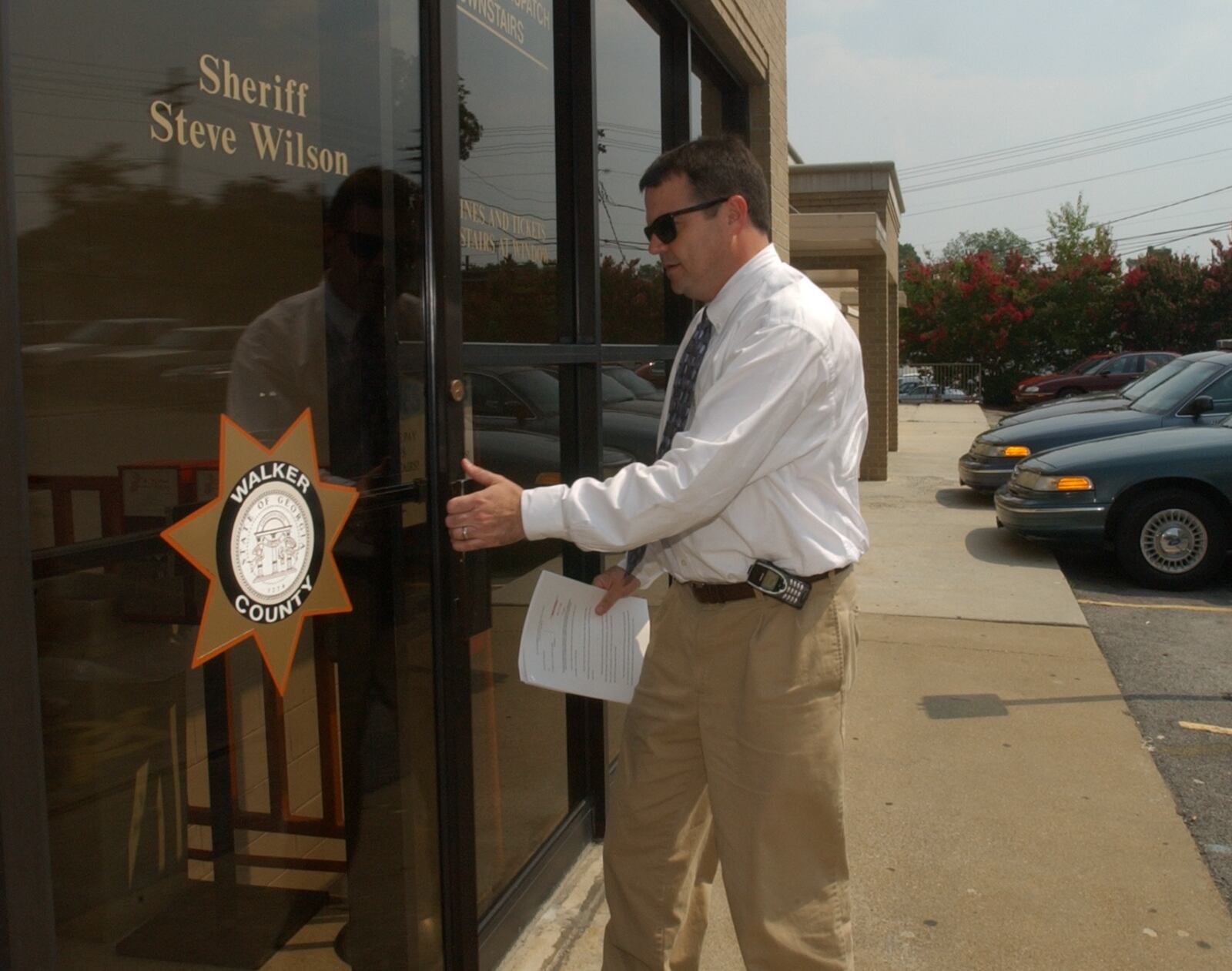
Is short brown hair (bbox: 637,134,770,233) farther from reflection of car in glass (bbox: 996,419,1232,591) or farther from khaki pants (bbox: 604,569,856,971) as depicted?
reflection of car in glass (bbox: 996,419,1232,591)

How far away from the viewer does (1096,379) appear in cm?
3044

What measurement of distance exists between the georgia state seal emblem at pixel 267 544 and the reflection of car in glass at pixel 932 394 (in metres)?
35.5

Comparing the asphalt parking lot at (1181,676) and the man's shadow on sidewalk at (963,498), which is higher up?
Result: the man's shadow on sidewalk at (963,498)

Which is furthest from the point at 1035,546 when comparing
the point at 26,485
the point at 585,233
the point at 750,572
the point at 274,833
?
the point at 26,485

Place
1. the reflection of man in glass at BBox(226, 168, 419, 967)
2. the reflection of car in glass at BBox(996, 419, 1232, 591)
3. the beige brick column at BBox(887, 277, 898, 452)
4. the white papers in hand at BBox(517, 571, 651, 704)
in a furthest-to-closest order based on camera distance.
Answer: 1. the beige brick column at BBox(887, 277, 898, 452)
2. the reflection of car in glass at BBox(996, 419, 1232, 591)
3. the white papers in hand at BBox(517, 571, 651, 704)
4. the reflection of man in glass at BBox(226, 168, 419, 967)

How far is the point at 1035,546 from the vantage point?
10.0 metres

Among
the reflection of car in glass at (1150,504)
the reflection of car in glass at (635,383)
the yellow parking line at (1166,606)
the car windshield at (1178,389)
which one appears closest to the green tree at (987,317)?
the car windshield at (1178,389)

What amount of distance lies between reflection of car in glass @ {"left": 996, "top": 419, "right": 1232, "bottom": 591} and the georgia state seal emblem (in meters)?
7.73

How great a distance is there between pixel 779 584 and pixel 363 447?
3.03ft

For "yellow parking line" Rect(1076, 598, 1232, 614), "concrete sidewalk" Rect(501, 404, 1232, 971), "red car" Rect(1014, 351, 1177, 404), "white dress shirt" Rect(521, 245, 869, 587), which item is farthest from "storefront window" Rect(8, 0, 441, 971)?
"red car" Rect(1014, 351, 1177, 404)

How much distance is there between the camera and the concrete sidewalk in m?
3.40

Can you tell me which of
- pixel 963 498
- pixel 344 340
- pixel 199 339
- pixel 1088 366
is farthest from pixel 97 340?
pixel 1088 366

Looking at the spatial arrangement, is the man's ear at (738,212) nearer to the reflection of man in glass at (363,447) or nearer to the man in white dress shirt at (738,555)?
the man in white dress shirt at (738,555)

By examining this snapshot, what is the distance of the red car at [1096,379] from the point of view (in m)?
30.2
